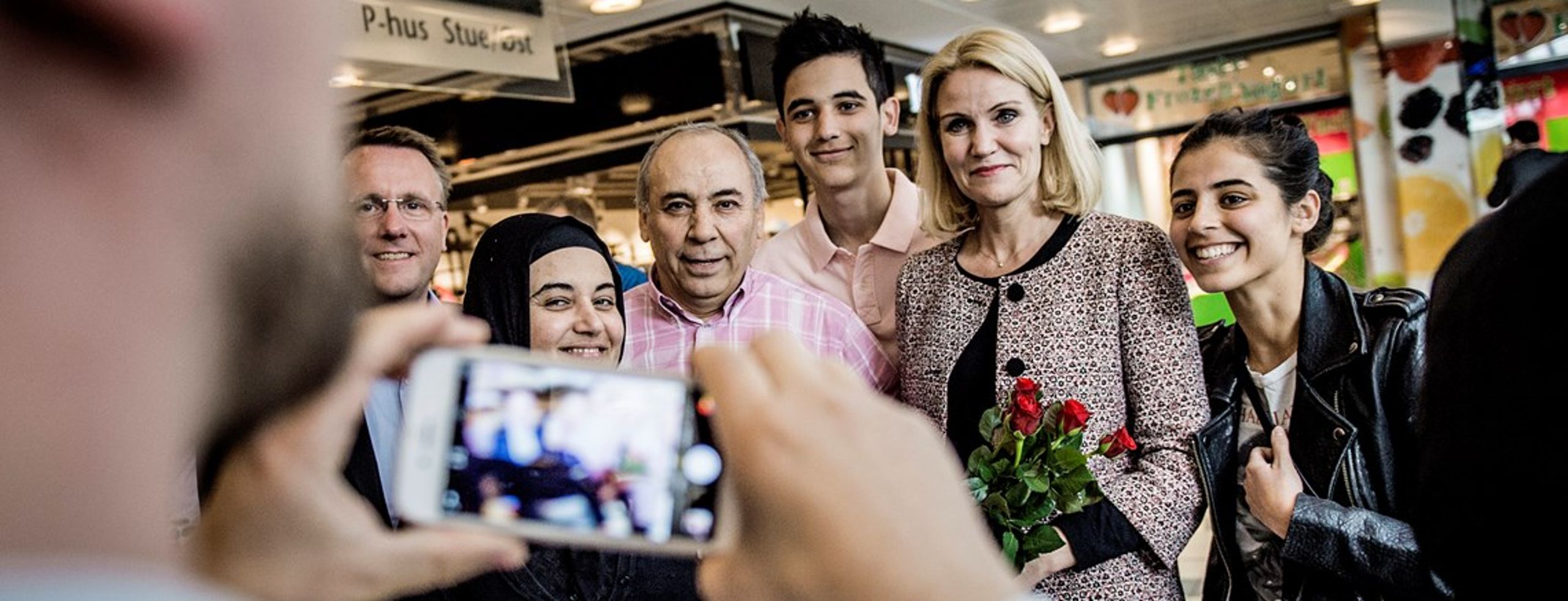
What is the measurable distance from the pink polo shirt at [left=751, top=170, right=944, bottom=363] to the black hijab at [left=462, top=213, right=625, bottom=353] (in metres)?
0.84

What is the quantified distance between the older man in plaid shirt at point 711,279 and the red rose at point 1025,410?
745 mm

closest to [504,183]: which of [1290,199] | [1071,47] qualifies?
[1071,47]

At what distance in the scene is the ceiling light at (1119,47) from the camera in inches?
399

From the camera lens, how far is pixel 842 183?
137 inches

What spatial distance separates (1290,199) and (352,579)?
2438 mm

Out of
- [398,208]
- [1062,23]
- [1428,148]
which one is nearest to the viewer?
[398,208]

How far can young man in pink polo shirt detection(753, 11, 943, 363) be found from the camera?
11.0ft

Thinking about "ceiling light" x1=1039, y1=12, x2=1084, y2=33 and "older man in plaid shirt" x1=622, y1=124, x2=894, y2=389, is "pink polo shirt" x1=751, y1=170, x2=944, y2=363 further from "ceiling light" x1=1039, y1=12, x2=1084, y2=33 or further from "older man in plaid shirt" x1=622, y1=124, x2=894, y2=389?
"ceiling light" x1=1039, y1=12, x2=1084, y2=33

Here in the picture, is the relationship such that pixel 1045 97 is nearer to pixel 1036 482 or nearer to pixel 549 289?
Answer: pixel 1036 482

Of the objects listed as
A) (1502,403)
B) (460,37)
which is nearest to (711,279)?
(460,37)

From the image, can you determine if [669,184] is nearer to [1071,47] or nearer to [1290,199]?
[1290,199]

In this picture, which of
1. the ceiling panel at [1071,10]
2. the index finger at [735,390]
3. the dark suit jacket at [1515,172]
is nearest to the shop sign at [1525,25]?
the ceiling panel at [1071,10]

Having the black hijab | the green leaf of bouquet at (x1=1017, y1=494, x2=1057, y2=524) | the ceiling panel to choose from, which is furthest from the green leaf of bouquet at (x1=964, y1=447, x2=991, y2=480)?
the ceiling panel

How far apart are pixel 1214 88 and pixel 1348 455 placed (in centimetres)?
966
